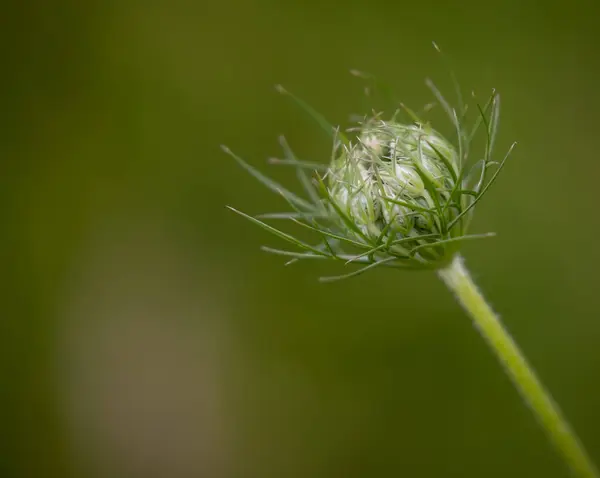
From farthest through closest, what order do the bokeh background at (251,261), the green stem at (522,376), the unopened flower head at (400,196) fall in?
1. the bokeh background at (251,261)
2. the unopened flower head at (400,196)
3. the green stem at (522,376)

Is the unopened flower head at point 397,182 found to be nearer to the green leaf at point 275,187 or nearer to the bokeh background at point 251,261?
the green leaf at point 275,187

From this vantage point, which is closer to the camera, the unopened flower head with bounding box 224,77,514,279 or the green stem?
the green stem

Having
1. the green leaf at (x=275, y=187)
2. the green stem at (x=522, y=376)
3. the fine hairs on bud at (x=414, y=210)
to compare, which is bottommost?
the green stem at (x=522, y=376)

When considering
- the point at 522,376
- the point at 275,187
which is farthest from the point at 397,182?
the point at 522,376

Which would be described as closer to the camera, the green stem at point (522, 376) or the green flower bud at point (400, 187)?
the green stem at point (522, 376)

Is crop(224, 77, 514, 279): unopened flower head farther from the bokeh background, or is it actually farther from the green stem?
the bokeh background

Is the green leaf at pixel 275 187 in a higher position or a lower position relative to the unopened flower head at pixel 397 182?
higher

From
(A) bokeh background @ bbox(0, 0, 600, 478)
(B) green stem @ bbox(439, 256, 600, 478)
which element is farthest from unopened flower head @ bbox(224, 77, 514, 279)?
(A) bokeh background @ bbox(0, 0, 600, 478)

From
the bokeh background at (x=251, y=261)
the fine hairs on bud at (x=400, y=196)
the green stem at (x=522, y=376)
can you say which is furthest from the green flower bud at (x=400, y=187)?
the bokeh background at (x=251, y=261)
